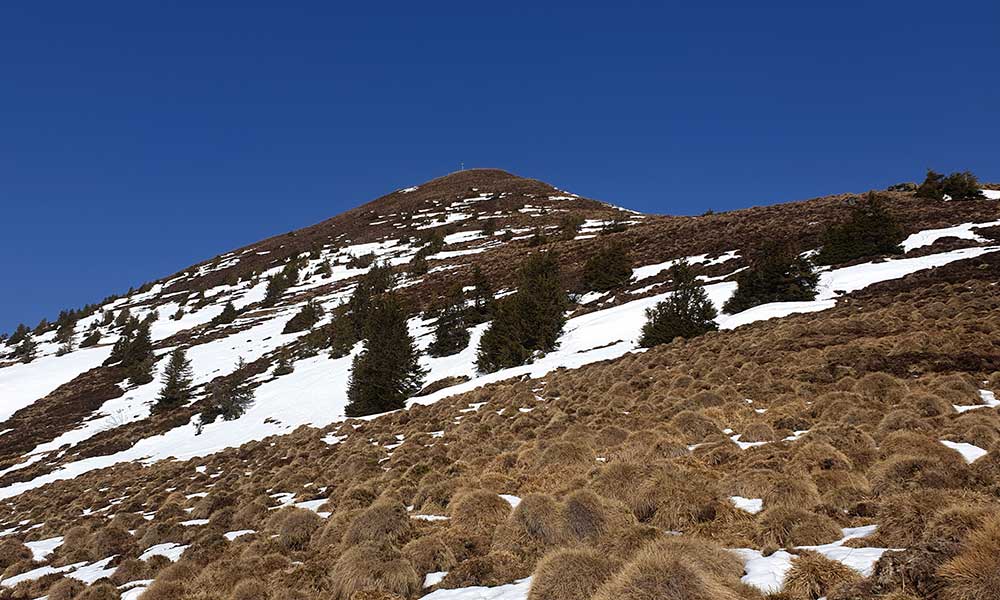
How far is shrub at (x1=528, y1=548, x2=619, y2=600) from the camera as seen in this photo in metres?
5.59

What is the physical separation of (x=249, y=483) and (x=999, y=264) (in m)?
30.2

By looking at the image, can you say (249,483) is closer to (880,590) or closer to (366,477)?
(366,477)

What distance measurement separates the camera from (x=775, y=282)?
26.8 meters

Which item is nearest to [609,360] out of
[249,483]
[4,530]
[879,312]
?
[879,312]

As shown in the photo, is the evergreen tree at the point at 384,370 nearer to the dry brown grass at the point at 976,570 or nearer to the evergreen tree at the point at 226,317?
the dry brown grass at the point at 976,570

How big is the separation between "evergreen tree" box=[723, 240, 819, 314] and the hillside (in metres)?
1.33

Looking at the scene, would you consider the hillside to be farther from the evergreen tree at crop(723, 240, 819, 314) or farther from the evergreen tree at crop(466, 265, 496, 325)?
the evergreen tree at crop(723, 240, 819, 314)

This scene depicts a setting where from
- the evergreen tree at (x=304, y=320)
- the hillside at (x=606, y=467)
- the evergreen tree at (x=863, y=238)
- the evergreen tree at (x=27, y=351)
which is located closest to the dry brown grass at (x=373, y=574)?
the hillside at (x=606, y=467)

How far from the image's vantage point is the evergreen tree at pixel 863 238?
3002 centimetres

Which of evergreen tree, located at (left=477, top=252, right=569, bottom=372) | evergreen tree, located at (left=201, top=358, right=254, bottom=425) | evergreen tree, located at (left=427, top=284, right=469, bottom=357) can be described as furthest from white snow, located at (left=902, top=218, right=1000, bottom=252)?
evergreen tree, located at (left=201, top=358, right=254, bottom=425)

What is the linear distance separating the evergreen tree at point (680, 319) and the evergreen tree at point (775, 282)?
2517mm

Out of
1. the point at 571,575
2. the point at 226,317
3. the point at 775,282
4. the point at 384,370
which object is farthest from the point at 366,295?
the point at 571,575

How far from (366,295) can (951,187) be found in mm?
46763

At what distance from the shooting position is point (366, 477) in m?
13.9
